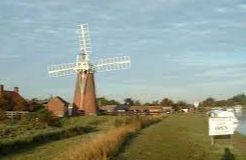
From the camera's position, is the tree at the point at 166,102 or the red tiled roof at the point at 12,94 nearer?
the red tiled roof at the point at 12,94

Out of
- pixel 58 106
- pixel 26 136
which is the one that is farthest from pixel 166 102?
pixel 26 136

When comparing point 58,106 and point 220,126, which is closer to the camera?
point 220,126

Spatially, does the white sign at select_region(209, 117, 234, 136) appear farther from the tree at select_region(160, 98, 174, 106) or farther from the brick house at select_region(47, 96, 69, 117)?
the tree at select_region(160, 98, 174, 106)

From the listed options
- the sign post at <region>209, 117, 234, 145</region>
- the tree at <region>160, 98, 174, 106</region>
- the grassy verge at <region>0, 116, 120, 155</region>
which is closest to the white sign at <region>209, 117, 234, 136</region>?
the sign post at <region>209, 117, 234, 145</region>

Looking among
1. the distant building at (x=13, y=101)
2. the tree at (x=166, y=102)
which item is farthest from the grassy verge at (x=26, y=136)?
the tree at (x=166, y=102)

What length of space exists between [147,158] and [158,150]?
3833 millimetres

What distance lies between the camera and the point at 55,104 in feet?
300

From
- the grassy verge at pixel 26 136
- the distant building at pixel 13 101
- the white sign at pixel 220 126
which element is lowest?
the grassy verge at pixel 26 136

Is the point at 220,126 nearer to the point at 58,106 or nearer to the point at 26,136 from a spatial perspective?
the point at 26,136

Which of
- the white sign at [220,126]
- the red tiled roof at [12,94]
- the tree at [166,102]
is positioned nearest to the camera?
the white sign at [220,126]

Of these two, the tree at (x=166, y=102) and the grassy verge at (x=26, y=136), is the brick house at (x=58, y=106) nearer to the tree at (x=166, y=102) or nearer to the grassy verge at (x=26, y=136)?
the grassy verge at (x=26, y=136)

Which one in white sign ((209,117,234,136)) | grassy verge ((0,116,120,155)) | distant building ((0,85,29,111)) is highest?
distant building ((0,85,29,111))

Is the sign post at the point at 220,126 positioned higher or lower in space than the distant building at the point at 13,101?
lower

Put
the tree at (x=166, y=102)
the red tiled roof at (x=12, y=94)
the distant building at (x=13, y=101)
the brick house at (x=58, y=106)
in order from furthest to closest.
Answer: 1. the tree at (x=166, y=102)
2. the brick house at (x=58, y=106)
3. the red tiled roof at (x=12, y=94)
4. the distant building at (x=13, y=101)
